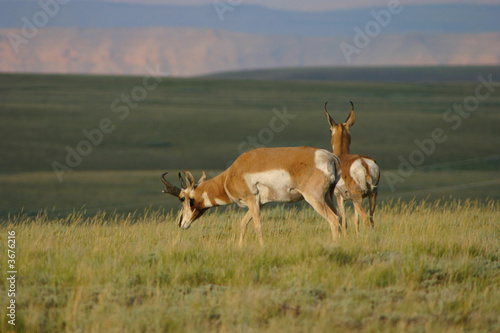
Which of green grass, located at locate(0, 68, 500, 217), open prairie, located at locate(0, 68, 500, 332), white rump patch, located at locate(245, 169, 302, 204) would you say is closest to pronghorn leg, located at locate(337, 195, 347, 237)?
open prairie, located at locate(0, 68, 500, 332)

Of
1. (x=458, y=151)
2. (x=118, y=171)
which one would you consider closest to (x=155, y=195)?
(x=118, y=171)

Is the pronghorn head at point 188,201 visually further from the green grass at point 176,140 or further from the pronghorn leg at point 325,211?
the green grass at point 176,140

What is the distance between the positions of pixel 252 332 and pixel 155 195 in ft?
61.5

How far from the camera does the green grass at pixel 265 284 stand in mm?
5989

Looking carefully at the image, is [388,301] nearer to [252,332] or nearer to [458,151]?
[252,332]

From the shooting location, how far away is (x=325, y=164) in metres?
8.99

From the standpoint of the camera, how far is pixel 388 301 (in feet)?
21.2

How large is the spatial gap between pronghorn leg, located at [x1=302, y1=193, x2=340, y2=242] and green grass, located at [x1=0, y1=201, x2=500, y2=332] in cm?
25

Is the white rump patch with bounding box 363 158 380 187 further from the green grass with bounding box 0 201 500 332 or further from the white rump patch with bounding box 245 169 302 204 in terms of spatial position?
the white rump patch with bounding box 245 169 302 204

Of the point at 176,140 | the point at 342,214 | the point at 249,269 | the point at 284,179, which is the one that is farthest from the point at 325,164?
the point at 176,140

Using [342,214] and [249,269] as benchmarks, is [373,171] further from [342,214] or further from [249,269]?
[249,269]

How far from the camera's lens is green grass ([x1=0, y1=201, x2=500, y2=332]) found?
19.6ft

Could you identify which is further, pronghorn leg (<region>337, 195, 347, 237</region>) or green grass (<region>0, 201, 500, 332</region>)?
pronghorn leg (<region>337, 195, 347, 237</region>)

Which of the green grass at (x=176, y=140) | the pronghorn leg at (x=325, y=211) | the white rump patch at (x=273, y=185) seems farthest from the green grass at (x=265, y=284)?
the green grass at (x=176, y=140)
